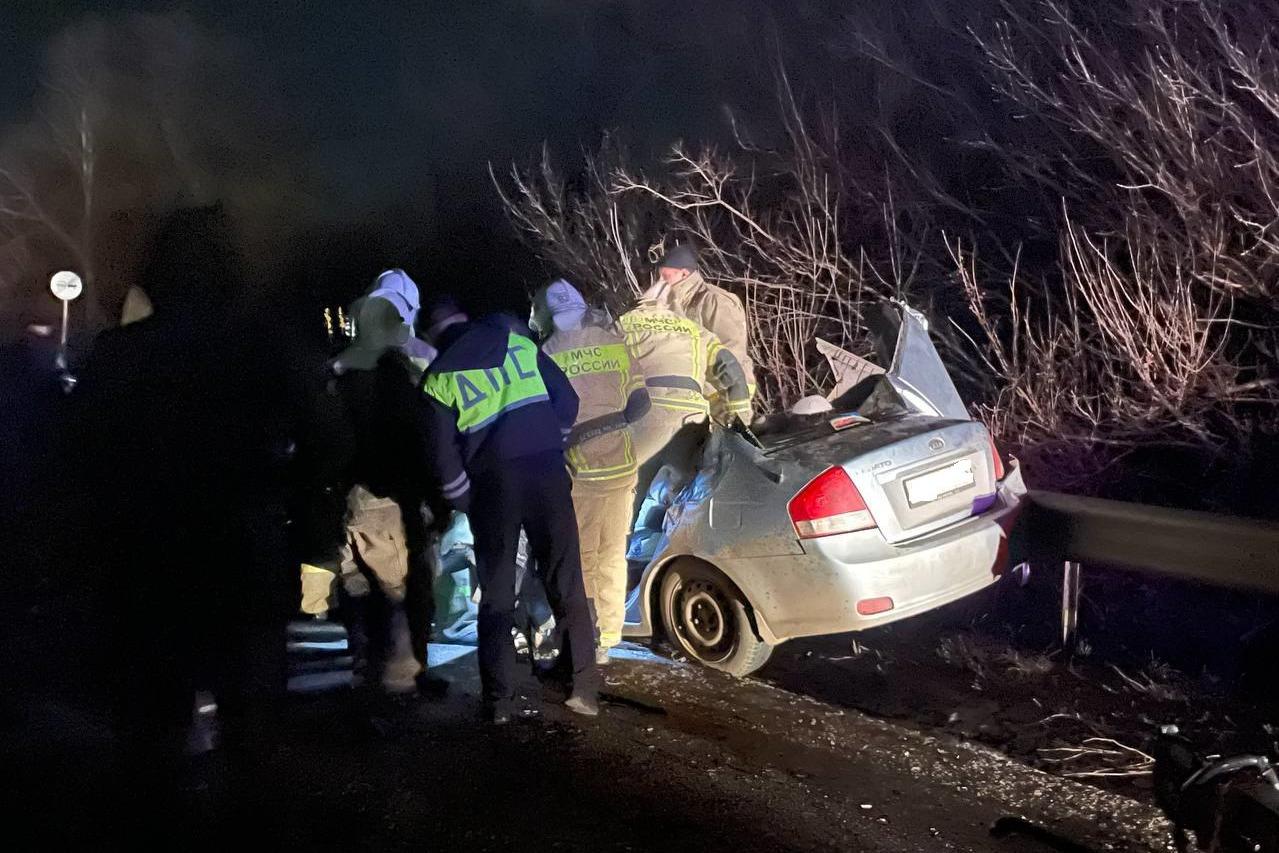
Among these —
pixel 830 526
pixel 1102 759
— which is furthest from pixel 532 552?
pixel 1102 759

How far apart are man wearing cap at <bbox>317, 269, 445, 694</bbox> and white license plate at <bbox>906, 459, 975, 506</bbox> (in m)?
2.20

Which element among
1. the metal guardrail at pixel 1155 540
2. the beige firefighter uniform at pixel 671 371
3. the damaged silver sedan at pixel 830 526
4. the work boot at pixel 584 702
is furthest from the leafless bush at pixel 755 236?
the work boot at pixel 584 702

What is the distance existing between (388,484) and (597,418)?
3.44ft

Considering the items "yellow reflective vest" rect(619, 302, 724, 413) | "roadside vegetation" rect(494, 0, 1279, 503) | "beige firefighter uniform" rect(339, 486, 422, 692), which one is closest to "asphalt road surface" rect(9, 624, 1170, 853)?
"beige firefighter uniform" rect(339, 486, 422, 692)

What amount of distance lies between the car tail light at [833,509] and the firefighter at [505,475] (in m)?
1.02

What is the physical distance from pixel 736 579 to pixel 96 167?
29.7 meters

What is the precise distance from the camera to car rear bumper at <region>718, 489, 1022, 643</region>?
4309 millimetres

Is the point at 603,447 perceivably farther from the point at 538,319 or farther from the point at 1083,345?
the point at 1083,345

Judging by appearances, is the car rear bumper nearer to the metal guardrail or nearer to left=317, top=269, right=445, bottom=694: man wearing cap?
the metal guardrail

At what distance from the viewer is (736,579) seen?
4.60m

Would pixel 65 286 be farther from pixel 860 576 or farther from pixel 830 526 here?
pixel 860 576

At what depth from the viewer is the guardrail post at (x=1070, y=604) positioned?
4910 mm

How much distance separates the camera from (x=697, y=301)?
608 cm

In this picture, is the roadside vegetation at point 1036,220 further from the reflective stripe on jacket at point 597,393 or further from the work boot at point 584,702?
the work boot at point 584,702
